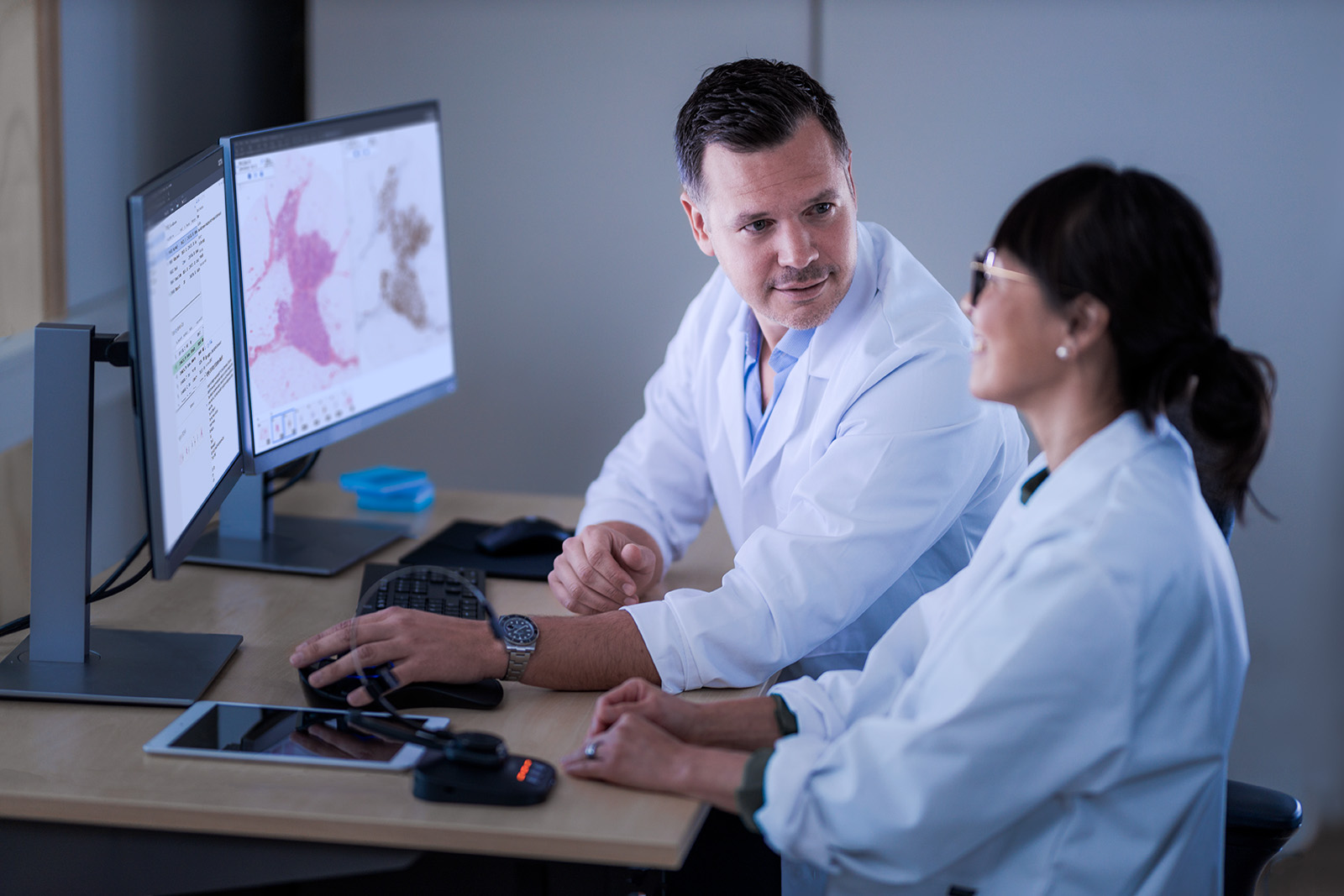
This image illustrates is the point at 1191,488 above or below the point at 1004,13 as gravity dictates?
below

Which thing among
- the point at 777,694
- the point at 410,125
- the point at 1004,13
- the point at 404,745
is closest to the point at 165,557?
the point at 404,745

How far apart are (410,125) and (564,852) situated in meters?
1.25

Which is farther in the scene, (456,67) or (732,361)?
(456,67)

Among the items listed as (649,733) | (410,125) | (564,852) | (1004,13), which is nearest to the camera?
(564,852)

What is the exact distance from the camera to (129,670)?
4.00 feet

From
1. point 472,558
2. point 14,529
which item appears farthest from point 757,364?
point 14,529

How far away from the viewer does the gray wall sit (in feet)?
7.18

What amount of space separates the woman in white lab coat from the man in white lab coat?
0.17 meters

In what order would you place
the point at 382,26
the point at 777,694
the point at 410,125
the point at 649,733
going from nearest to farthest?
the point at 649,733 < the point at 777,694 < the point at 410,125 < the point at 382,26

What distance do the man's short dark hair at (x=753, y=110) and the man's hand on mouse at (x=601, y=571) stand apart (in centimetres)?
53

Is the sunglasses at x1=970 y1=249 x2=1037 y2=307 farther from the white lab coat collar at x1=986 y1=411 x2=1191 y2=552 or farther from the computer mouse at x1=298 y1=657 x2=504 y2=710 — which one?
the computer mouse at x1=298 y1=657 x2=504 y2=710

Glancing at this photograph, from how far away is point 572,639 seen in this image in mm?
1249

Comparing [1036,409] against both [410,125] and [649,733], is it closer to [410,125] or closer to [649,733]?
[649,733]

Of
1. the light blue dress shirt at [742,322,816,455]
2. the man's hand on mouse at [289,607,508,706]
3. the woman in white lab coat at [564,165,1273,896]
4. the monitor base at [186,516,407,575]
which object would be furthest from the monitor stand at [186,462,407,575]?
the woman in white lab coat at [564,165,1273,896]
